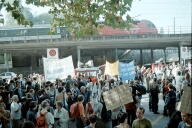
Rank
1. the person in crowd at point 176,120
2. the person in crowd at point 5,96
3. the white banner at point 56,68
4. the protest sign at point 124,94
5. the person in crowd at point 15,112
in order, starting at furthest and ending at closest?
the white banner at point 56,68
the person in crowd at point 5,96
the person in crowd at point 15,112
the protest sign at point 124,94
the person in crowd at point 176,120

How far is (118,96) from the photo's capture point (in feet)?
21.8

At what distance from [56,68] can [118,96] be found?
7842 millimetres

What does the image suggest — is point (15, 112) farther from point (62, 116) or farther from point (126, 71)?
point (126, 71)

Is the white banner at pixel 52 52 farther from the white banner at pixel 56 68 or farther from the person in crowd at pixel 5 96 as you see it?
the person in crowd at pixel 5 96

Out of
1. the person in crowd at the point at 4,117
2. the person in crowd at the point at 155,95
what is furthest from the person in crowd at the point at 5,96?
the person in crowd at the point at 155,95

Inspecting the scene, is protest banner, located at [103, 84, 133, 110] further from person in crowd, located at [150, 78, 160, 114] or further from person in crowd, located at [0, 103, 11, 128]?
person in crowd, located at [150, 78, 160, 114]

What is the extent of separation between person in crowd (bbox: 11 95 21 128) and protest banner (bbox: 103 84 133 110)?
3.28m

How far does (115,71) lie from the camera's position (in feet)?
54.3

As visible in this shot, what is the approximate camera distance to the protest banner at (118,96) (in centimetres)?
658

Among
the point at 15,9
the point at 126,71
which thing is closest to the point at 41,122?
Answer: the point at 15,9

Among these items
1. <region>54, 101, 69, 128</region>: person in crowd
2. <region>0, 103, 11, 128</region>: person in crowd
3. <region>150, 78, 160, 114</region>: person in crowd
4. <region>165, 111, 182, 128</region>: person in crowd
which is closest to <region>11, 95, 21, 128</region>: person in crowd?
<region>0, 103, 11, 128</region>: person in crowd

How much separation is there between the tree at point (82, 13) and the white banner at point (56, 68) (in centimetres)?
423

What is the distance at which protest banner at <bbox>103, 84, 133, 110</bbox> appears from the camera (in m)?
6.58

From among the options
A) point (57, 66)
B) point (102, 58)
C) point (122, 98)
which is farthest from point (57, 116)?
point (102, 58)
